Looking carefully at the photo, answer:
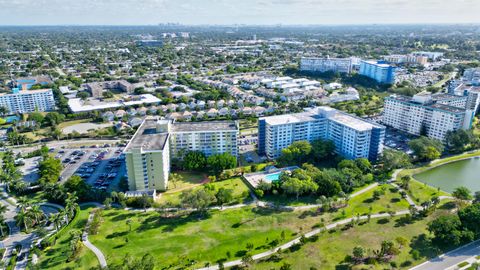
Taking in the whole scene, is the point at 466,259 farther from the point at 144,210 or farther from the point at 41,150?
the point at 41,150

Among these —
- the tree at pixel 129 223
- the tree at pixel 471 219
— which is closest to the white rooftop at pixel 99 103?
the tree at pixel 129 223

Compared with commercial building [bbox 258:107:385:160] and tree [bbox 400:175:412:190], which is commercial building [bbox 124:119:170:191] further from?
tree [bbox 400:175:412:190]

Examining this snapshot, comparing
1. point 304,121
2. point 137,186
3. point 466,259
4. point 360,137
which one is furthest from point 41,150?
point 466,259

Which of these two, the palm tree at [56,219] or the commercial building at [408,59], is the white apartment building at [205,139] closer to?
the palm tree at [56,219]

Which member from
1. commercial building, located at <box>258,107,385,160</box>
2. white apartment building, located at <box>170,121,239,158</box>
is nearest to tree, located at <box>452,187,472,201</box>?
commercial building, located at <box>258,107,385,160</box>

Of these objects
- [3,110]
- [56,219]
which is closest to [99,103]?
[3,110]
